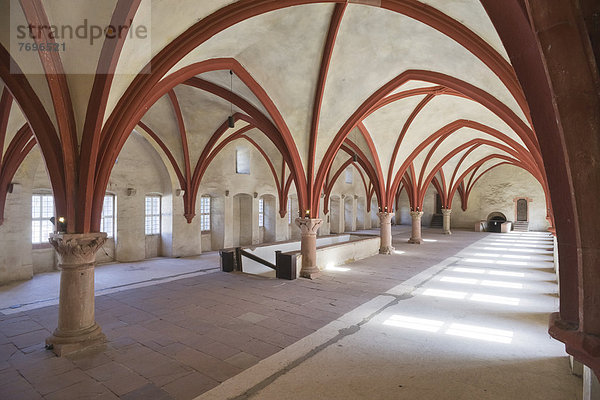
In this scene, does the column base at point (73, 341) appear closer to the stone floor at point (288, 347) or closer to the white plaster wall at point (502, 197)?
the stone floor at point (288, 347)

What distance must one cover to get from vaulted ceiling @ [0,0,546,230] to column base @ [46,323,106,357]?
2148mm

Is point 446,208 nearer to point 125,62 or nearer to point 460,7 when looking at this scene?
point 460,7

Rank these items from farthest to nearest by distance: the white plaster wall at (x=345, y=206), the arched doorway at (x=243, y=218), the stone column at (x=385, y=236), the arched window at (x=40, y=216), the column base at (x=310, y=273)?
the white plaster wall at (x=345, y=206)
the arched doorway at (x=243, y=218)
the stone column at (x=385, y=236)
the arched window at (x=40, y=216)
the column base at (x=310, y=273)

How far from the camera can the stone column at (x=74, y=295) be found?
5.08 m

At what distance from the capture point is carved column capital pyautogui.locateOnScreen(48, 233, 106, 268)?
5.07m

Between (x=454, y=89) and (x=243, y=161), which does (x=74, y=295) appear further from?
(x=243, y=161)

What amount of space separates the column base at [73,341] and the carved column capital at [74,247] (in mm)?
1033

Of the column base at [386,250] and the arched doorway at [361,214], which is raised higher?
the arched doorway at [361,214]

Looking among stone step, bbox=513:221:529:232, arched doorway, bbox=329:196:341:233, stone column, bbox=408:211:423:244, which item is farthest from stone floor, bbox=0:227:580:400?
stone step, bbox=513:221:529:232

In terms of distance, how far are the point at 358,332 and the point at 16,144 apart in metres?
9.88

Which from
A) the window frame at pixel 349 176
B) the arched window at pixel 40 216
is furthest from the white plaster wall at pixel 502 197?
the arched window at pixel 40 216

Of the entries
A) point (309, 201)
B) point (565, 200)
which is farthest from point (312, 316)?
point (565, 200)

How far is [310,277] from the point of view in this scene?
1006 cm

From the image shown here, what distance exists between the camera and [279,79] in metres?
8.52
